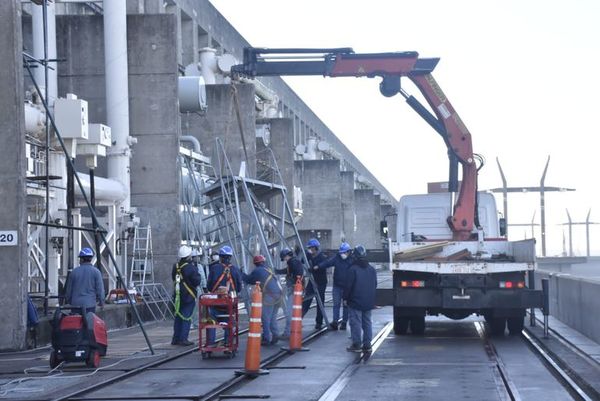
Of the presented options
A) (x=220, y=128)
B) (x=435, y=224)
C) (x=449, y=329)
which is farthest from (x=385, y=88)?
(x=220, y=128)

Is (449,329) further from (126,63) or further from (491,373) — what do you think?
(126,63)

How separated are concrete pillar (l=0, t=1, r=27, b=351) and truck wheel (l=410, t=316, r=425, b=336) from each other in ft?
24.5

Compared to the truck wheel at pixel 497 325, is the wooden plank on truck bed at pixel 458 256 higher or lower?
higher

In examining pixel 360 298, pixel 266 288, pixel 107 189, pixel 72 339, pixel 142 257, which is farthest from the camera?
pixel 142 257

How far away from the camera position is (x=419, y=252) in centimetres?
2203

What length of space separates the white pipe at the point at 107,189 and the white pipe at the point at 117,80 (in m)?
0.61

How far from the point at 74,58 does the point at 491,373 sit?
791 inches

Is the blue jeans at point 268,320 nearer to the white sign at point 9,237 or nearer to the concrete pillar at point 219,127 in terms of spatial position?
the white sign at point 9,237

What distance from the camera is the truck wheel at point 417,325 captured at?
2298 cm

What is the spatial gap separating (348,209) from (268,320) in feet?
197

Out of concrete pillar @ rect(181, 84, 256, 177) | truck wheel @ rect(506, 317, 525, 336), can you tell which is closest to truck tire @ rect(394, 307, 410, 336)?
truck wheel @ rect(506, 317, 525, 336)

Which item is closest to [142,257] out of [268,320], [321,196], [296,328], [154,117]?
[154,117]

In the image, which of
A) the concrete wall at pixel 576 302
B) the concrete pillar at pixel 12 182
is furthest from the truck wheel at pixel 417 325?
the concrete pillar at pixel 12 182

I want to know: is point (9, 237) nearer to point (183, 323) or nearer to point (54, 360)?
point (183, 323)
